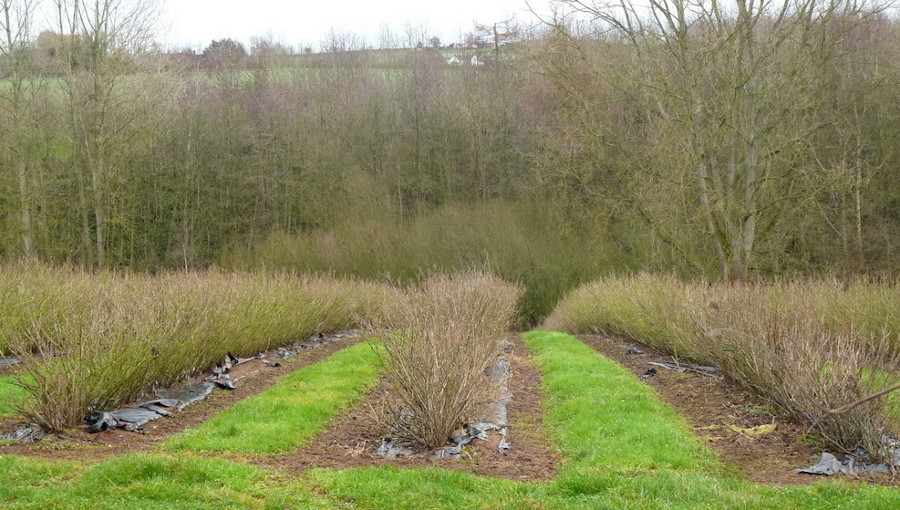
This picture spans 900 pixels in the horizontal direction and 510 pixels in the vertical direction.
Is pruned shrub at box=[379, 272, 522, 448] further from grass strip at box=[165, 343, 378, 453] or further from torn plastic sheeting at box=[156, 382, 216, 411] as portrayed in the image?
torn plastic sheeting at box=[156, 382, 216, 411]

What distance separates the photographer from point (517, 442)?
749 cm

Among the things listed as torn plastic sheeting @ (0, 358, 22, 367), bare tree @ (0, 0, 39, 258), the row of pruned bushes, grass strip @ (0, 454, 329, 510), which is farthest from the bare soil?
bare tree @ (0, 0, 39, 258)

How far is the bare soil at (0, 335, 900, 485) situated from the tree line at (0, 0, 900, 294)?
8076mm

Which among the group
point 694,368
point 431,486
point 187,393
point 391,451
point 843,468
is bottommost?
point 694,368

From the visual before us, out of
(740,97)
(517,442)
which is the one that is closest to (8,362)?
(517,442)

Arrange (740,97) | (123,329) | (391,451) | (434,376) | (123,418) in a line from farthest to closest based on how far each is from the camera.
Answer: (740,97)
(123,329)
(123,418)
(434,376)
(391,451)

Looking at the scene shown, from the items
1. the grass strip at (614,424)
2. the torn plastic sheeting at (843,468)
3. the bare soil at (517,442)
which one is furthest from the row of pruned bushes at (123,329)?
the torn plastic sheeting at (843,468)

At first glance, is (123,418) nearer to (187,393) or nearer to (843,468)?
(187,393)

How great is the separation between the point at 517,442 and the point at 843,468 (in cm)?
282

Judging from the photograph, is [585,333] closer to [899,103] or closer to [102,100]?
[899,103]

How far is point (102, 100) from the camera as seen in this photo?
29625 millimetres

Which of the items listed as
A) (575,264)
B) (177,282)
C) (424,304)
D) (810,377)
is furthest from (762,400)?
(575,264)

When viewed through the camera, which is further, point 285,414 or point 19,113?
point 19,113

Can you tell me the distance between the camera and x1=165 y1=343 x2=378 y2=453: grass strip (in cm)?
724
